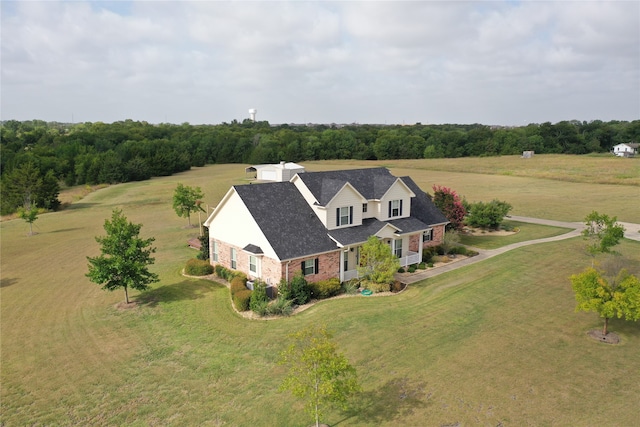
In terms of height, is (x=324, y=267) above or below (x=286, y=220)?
below

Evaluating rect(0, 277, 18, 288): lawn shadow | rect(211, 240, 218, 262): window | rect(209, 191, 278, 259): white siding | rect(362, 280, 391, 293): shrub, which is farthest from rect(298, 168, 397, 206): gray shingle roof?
rect(0, 277, 18, 288): lawn shadow

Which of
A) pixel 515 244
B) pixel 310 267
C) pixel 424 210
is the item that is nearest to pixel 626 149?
pixel 515 244

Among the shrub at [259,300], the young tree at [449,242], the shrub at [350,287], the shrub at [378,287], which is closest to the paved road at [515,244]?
the young tree at [449,242]

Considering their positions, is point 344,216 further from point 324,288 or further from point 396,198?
point 324,288

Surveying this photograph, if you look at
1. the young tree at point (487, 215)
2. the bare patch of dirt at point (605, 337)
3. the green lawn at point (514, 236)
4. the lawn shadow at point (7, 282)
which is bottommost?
the lawn shadow at point (7, 282)

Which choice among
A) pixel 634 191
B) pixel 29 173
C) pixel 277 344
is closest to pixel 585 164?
pixel 634 191

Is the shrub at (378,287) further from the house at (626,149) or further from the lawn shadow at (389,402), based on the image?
the house at (626,149)
